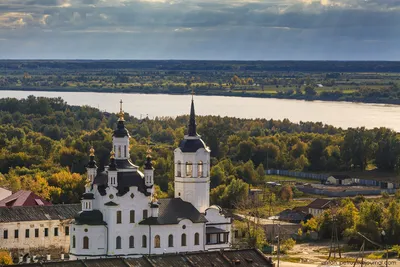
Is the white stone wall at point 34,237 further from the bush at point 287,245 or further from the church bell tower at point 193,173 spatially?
the bush at point 287,245

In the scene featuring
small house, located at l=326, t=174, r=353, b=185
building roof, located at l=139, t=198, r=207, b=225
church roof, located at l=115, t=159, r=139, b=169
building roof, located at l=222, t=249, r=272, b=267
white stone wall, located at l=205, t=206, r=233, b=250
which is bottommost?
small house, located at l=326, t=174, r=353, b=185

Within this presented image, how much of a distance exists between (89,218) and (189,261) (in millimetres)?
12047

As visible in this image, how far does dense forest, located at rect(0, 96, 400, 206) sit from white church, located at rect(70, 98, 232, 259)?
54.6ft

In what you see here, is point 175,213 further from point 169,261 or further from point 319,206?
point 319,206

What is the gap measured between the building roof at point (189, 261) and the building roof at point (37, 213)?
17.4 metres

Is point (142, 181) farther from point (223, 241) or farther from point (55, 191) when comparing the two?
point (55, 191)

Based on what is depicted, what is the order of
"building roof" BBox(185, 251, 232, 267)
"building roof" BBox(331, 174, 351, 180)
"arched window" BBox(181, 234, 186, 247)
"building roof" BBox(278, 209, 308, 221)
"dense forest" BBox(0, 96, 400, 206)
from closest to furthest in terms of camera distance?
"building roof" BBox(185, 251, 232, 267)
"arched window" BBox(181, 234, 186, 247)
"building roof" BBox(278, 209, 308, 221)
"dense forest" BBox(0, 96, 400, 206)
"building roof" BBox(331, 174, 351, 180)

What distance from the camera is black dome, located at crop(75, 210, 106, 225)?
56.7m

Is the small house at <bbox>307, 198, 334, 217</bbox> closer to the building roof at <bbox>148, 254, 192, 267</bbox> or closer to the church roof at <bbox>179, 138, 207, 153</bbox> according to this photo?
the church roof at <bbox>179, 138, 207, 153</bbox>

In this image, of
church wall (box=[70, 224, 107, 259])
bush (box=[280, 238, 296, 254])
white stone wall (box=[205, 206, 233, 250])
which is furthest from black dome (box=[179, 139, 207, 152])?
bush (box=[280, 238, 296, 254])

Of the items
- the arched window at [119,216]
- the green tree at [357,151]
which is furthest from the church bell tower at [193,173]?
the green tree at [357,151]

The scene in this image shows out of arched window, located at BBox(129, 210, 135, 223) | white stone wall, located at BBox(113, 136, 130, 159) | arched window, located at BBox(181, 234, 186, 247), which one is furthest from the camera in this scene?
white stone wall, located at BBox(113, 136, 130, 159)

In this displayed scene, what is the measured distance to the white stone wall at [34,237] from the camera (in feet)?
201

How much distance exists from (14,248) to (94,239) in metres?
6.52
